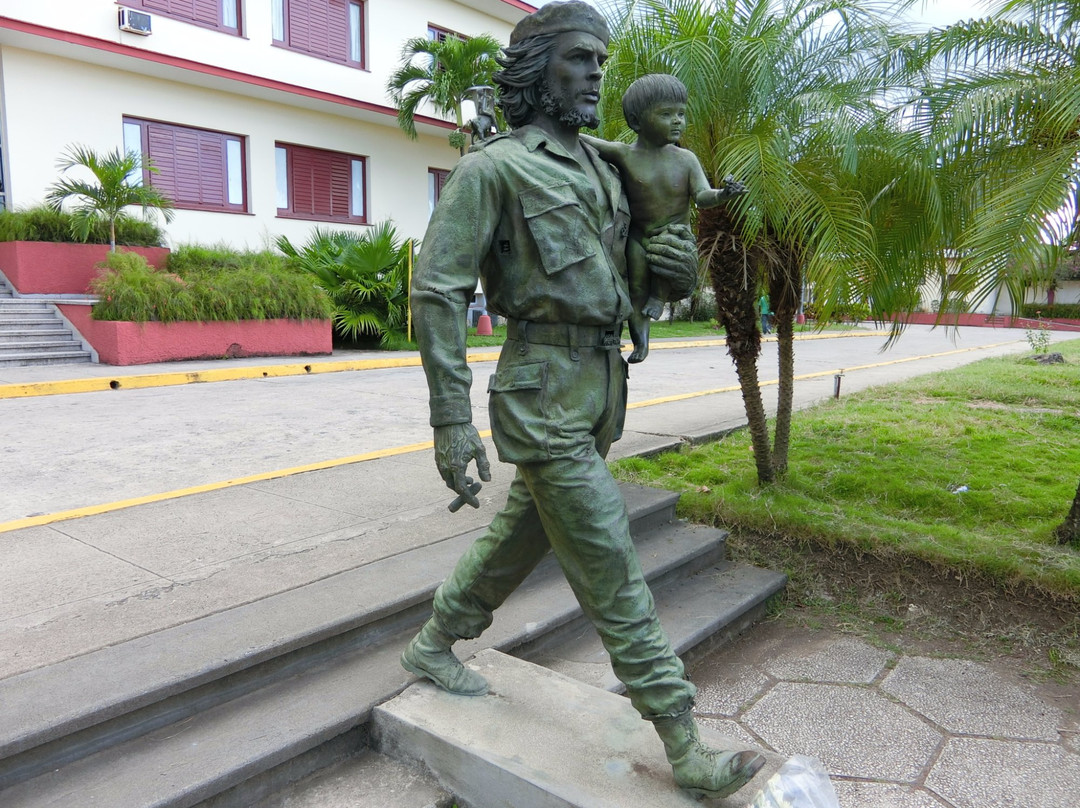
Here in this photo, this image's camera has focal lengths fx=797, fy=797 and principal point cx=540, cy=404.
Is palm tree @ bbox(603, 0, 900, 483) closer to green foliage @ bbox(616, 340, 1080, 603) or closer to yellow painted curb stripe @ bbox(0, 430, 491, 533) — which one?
green foliage @ bbox(616, 340, 1080, 603)

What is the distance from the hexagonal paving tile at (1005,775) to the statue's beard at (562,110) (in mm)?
2375

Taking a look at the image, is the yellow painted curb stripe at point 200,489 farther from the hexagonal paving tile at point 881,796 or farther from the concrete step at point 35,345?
the concrete step at point 35,345

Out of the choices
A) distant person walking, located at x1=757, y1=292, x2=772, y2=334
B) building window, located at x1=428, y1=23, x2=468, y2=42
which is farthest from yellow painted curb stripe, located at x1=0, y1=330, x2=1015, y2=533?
building window, located at x1=428, y1=23, x2=468, y2=42

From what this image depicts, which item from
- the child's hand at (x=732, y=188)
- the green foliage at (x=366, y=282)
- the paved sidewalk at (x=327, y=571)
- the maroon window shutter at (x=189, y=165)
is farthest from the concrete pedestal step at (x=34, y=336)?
the child's hand at (x=732, y=188)

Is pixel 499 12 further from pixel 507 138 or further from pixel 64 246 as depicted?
pixel 507 138

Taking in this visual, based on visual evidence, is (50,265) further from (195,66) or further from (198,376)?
(195,66)

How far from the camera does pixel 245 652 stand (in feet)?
Answer: 8.46

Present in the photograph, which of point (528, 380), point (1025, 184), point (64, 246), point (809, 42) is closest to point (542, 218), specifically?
point (528, 380)

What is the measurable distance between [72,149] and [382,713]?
13775 mm

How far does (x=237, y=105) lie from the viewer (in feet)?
50.1

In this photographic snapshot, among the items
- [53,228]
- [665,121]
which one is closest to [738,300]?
[665,121]

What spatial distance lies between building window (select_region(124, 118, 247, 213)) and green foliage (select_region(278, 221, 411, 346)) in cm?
169

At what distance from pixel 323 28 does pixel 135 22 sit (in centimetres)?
429

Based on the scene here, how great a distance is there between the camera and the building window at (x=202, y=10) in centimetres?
1373
